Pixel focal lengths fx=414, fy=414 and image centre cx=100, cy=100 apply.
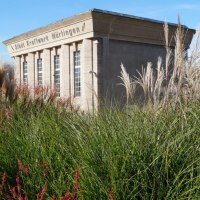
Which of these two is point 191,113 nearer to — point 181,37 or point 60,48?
point 181,37

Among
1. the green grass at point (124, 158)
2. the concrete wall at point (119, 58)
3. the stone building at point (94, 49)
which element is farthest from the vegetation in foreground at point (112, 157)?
the concrete wall at point (119, 58)

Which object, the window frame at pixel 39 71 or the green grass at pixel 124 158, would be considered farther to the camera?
the window frame at pixel 39 71

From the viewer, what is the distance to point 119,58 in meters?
19.1

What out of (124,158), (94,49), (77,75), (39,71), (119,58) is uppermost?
(94,49)

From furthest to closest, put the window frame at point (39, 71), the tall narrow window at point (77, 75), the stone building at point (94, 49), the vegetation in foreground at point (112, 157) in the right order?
the window frame at point (39, 71), the tall narrow window at point (77, 75), the stone building at point (94, 49), the vegetation in foreground at point (112, 157)

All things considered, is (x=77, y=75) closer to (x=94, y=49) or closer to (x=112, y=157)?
(x=94, y=49)

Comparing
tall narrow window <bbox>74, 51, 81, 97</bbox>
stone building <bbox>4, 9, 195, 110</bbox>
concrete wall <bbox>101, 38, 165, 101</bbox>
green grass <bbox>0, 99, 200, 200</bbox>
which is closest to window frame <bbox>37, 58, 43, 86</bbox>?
stone building <bbox>4, 9, 195, 110</bbox>

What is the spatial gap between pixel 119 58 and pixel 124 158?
645 inches

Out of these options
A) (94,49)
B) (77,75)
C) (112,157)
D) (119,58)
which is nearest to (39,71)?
(77,75)

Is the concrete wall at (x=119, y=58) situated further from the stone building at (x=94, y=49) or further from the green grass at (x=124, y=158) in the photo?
the green grass at (x=124, y=158)

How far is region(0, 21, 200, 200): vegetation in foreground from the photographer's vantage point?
2.83 metres

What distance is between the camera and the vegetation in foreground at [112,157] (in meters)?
2.83

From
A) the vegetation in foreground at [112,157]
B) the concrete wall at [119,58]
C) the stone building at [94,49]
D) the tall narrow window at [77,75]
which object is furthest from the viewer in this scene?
the tall narrow window at [77,75]

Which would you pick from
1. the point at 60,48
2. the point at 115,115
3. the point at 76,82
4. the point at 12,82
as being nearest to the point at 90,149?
the point at 115,115
